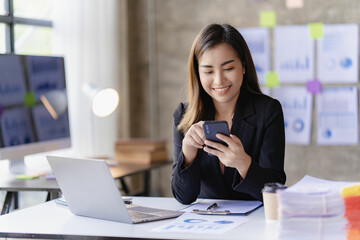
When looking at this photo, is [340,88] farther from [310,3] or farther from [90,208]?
[90,208]

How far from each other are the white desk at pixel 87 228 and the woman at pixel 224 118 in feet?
0.96

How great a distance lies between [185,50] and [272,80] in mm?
712

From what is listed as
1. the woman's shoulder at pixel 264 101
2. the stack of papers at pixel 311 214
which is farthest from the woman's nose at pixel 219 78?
the stack of papers at pixel 311 214

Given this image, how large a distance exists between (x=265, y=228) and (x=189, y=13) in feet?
9.89

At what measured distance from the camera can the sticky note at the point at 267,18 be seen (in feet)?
14.3

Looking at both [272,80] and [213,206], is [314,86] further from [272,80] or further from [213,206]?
[213,206]

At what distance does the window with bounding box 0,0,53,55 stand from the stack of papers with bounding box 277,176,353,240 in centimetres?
253

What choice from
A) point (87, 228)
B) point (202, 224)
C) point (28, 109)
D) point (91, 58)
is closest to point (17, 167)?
point (28, 109)

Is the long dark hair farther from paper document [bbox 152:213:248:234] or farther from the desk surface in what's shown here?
the desk surface

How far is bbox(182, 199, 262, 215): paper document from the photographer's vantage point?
205 centimetres

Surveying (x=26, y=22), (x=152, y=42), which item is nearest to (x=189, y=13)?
(x=152, y=42)

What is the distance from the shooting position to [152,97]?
4.77 meters

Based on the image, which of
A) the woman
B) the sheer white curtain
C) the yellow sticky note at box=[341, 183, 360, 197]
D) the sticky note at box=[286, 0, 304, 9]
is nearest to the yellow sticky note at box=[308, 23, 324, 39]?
the sticky note at box=[286, 0, 304, 9]

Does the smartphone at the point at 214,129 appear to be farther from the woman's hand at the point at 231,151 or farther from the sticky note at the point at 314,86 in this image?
the sticky note at the point at 314,86
